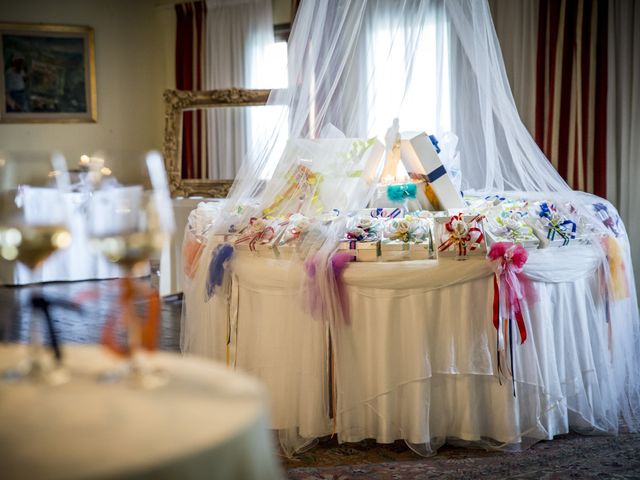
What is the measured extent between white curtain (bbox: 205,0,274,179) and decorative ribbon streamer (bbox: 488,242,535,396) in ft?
15.8

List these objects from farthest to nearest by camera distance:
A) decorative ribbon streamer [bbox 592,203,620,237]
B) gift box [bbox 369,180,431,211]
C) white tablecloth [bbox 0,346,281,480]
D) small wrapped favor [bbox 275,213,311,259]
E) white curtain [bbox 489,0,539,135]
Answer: white curtain [bbox 489,0,539,135]
gift box [bbox 369,180,431,211]
decorative ribbon streamer [bbox 592,203,620,237]
small wrapped favor [bbox 275,213,311,259]
white tablecloth [bbox 0,346,281,480]

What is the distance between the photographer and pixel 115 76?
854 cm

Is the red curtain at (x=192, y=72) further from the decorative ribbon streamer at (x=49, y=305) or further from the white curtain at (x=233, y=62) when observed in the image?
the decorative ribbon streamer at (x=49, y=305)

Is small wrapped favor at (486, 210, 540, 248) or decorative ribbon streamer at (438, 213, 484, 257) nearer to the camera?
decorative ribbon streamer at (438, 213, 484, 257)

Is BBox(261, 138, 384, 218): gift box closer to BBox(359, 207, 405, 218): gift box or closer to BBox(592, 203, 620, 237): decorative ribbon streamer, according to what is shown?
BBox(359, 207, 405, 218): gift box

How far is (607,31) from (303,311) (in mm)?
3405

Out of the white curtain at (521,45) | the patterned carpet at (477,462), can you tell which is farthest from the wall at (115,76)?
the patterned carpet at (477,462)

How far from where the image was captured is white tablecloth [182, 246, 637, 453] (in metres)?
3.19

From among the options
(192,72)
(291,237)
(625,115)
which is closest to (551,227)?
(291,237)

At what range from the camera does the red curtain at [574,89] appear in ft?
17.9

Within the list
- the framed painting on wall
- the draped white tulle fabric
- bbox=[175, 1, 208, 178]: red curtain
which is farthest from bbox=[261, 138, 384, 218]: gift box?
the framed painting on wall

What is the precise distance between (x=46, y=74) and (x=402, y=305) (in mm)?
6390

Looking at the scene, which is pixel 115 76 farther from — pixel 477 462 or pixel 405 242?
pixel 477 462

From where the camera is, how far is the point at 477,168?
14.9ft
